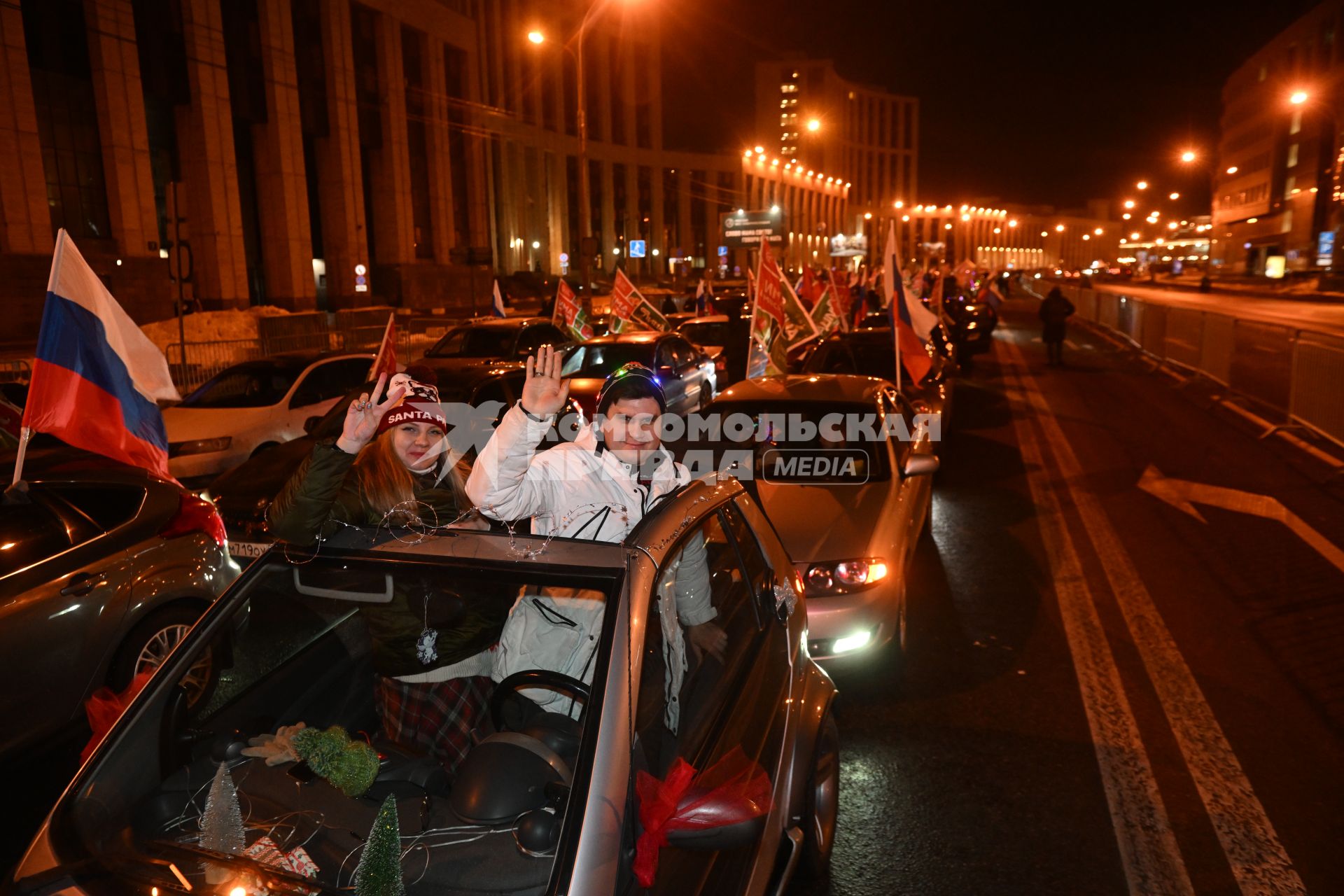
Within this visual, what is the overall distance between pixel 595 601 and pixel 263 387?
9772 mm

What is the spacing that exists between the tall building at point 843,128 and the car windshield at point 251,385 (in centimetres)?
10910

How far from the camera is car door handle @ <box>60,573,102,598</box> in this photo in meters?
4.42

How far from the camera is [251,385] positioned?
11.4 m

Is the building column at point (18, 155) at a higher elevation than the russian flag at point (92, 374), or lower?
higher

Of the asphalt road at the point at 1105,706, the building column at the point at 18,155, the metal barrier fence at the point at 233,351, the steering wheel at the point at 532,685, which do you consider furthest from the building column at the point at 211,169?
the steering wheel at the point at 532,685

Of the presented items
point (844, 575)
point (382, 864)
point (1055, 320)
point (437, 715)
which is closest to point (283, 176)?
point (1055, 320)

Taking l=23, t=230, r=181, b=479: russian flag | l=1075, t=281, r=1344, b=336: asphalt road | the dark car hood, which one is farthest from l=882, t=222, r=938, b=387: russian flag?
l=1075, t=281, r=1344, b=336: asphalt road

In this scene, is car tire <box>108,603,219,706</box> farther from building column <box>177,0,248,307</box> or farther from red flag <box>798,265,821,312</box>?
building column <box>177,0,248,307</box>

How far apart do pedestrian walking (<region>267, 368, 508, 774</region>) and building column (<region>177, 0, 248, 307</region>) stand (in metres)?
31.6

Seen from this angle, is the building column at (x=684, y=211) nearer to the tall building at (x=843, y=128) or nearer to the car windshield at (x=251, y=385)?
the tall building at (x=843, y=128)

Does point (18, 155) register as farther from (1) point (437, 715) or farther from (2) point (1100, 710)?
(2) point (1100, 710)

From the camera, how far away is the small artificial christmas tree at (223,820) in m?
2.30

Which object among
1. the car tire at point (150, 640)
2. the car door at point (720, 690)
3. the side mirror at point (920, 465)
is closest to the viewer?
the car door at point (720, 690)

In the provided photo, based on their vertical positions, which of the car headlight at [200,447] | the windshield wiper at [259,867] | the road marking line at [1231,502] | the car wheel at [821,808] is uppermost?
the windshield wiper at [259,867]
